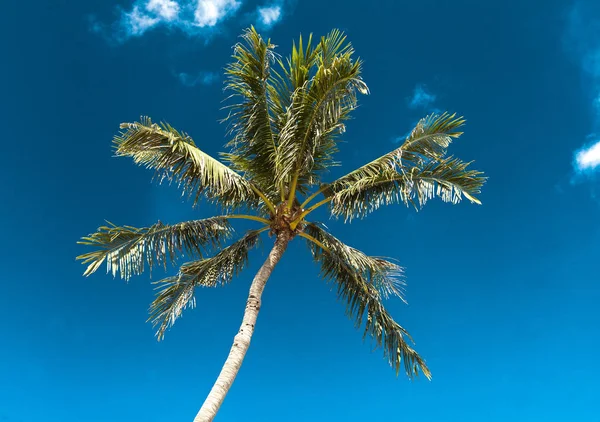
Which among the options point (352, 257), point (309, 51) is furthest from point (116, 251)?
point (309, 51)

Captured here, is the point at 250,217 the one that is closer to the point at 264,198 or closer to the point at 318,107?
the point at 264,198

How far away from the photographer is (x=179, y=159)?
9.12m

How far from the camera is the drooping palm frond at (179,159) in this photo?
28.5ft

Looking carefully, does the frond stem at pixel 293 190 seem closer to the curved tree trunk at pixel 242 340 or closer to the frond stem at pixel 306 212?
the frond stem at pixel 306 212

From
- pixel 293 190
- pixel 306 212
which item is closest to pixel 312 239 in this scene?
pixel 306 212

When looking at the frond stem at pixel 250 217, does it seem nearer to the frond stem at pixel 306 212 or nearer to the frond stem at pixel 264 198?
the frond stem at pixel 264 198

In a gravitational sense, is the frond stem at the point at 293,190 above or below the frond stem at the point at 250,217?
above

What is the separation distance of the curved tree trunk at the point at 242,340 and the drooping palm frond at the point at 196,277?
3.61 ft

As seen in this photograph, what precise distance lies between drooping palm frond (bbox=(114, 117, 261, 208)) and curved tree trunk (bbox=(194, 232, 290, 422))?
4.33ft

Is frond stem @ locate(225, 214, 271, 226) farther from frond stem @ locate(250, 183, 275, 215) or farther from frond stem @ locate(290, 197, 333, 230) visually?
frond stem @ locate(290, 197, 333, 230)

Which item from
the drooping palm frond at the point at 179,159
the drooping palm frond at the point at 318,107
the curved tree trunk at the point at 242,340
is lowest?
the curved tree trunk at the point at 242,340

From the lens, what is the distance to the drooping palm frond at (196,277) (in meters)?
10.2

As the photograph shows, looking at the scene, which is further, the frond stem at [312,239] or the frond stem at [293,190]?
the frond stem at [312,239]

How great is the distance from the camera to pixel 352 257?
31.1ft
